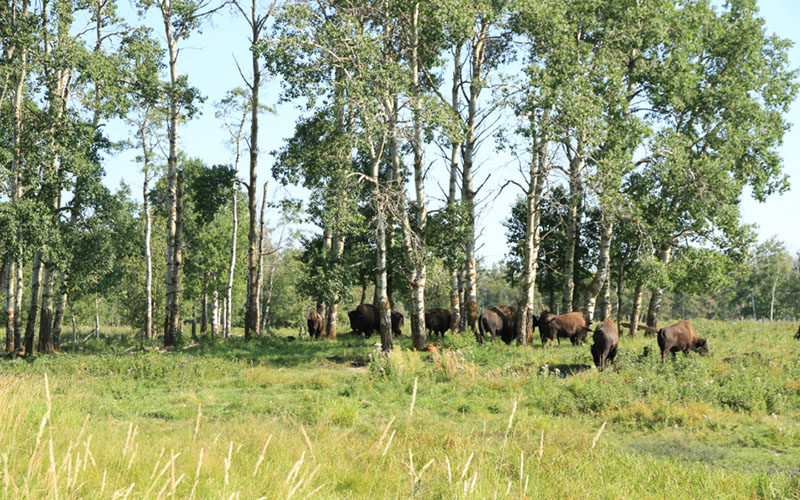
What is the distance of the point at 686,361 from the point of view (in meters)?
18.3

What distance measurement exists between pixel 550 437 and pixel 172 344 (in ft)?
63.1

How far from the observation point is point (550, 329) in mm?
25812

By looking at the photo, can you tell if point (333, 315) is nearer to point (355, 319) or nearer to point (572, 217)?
point (355, 319)

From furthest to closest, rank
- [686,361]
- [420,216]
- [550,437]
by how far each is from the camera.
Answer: [420,216] → [686,361] → [550,437]

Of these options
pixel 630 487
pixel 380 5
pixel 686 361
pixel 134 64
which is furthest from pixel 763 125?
pixel 134 64

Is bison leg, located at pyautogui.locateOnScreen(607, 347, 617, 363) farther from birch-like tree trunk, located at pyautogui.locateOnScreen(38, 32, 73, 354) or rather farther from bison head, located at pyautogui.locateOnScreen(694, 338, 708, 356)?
birch-like tree trunk, located at pyautogui.locateOnScreen(38, 32, 73, 354)

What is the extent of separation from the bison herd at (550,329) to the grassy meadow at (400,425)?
0.80 metres

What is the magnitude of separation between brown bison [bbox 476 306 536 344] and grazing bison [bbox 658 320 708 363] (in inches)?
252

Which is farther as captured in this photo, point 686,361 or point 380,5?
point 380,5

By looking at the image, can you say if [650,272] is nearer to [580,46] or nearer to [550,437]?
[580,46]

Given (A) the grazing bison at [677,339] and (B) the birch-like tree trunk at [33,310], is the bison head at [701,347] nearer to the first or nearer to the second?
(A) the grazing bison at [677,339]

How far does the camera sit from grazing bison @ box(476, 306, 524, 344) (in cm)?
2648

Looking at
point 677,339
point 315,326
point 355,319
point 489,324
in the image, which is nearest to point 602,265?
point 489,324

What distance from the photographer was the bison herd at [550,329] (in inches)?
757
